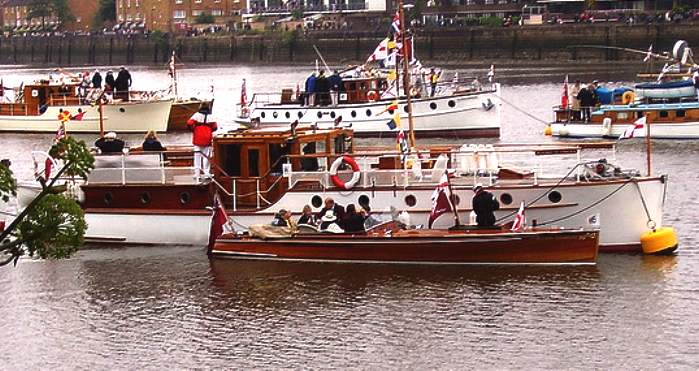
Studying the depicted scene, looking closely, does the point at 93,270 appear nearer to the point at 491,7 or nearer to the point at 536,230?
the point at 536,230

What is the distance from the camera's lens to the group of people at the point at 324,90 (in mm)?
57250

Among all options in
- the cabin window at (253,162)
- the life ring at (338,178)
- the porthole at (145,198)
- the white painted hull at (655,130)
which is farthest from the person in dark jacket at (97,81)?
the life ring at (338,178)

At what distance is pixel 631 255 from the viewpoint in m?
30.4

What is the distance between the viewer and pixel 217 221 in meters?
31.5

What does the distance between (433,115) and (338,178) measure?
86.2 ft

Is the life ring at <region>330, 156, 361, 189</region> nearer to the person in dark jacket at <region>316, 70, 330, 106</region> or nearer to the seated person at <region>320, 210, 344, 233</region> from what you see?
the seated person at <region>320, 210, 344, 233</region>

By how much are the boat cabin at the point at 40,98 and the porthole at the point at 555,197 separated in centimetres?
3635

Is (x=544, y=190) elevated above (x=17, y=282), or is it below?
above

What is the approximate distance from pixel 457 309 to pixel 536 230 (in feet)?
10.7

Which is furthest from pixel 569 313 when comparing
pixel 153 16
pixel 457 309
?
pixel 153 16

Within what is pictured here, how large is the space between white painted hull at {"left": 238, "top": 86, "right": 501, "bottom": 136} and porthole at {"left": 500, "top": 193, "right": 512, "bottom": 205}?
1018 inches

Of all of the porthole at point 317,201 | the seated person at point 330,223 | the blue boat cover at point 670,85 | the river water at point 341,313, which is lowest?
the river water at point 341,313

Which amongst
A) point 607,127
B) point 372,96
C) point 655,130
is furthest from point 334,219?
point 372,96

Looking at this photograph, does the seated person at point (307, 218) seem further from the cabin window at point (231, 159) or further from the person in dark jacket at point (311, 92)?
the person in dark jacket at point (311, 92)
